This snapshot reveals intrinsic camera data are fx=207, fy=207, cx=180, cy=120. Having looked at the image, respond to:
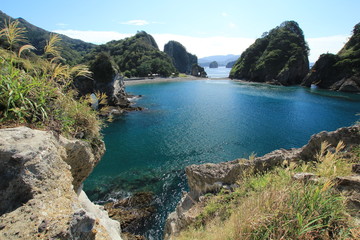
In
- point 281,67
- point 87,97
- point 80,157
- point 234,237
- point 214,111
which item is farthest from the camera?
point 281,67

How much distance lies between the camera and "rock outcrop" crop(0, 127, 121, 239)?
2.46 m

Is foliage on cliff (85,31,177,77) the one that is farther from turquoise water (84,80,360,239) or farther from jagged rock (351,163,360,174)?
jagged rock (351,163,360,174)

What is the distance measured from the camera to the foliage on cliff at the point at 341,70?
7238 centimetres

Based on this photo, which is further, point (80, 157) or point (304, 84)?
point (304, 84)

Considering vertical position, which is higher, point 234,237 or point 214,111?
point 234,237

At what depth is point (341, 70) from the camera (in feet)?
259

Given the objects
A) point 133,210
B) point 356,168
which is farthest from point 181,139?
point 356,168

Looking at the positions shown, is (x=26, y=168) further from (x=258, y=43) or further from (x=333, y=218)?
(x=258, y=43)

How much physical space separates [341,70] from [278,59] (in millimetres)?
32545

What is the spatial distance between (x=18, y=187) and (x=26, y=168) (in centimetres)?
29

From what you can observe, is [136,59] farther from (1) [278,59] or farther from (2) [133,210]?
(2) [133,210]

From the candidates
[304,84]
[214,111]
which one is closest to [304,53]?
[304,84]

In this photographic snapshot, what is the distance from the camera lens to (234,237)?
12.2ft

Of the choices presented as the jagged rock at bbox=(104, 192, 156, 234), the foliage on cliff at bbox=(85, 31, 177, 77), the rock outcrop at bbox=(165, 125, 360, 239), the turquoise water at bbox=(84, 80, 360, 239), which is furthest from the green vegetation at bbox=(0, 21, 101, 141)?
the foliage on cliff at bbox=(85, 31, 177, 77)
